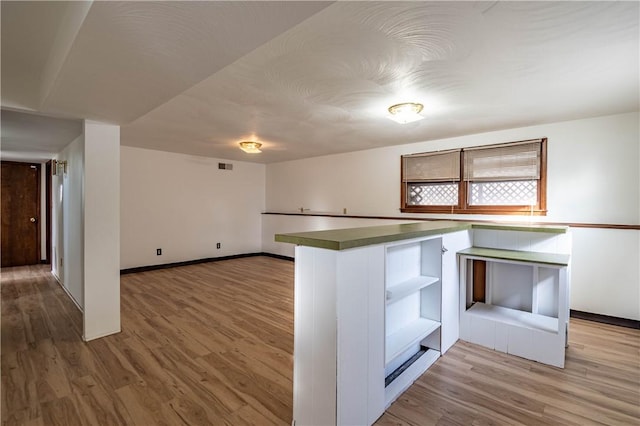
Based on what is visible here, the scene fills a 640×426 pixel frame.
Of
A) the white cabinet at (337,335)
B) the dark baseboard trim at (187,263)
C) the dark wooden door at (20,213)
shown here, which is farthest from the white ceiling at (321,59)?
the dark wooden door at (20,213)

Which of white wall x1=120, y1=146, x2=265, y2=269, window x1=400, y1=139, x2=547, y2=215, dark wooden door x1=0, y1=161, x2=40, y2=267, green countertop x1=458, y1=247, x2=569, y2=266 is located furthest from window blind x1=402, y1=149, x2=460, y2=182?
dark wooden door x1=0, y1=161, x2=40, y2=267

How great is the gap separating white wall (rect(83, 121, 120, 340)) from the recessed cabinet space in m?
2.64

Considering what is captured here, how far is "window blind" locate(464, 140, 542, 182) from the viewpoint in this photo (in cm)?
371

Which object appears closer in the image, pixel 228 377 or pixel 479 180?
pixel 228 377

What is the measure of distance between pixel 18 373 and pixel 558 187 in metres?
5.44

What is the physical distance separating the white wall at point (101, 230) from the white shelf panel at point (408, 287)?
105 inches

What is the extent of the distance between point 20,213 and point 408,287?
7.88 m

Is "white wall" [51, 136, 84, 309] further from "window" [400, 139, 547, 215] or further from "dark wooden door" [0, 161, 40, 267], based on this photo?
"window" [400, 139, 547, 215]

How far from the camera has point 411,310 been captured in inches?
97.6

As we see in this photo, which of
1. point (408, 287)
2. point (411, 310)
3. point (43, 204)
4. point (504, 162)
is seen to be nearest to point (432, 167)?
point (504, 162)

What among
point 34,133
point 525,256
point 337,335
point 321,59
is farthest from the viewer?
point 34,133

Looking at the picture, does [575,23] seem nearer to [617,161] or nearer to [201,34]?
[201,34]

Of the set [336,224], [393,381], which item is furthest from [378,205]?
[393,381]

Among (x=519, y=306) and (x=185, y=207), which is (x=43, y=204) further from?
(x=519, y=306)
